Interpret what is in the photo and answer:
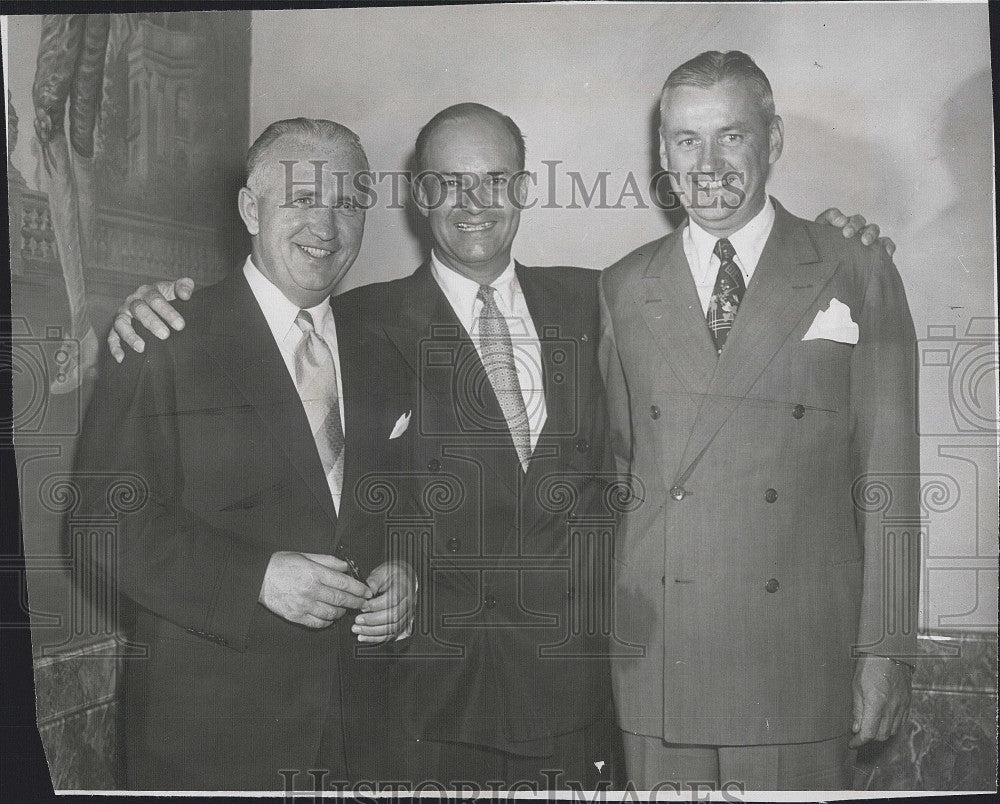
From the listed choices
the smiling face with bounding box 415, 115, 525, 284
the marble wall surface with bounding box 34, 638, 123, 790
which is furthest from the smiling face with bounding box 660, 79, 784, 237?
the marble wall surface with bounding box 34, 638, 123, 790

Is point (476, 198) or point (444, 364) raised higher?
point (476, 198)

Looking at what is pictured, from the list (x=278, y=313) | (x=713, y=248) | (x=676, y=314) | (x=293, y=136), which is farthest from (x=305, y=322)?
(x=713, y=248)

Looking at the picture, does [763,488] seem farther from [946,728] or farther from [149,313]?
[149,313]

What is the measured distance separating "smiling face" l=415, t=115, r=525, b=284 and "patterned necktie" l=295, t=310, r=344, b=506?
19.0 inches

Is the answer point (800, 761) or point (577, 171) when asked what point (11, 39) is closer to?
point (577, 171)

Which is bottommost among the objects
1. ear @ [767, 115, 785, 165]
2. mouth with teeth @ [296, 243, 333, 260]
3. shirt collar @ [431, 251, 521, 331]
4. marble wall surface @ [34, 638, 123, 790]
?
marble wall surface @ [34, 638, 123, 790]

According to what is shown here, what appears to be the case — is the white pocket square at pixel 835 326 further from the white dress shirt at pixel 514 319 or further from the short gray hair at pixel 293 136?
the short gray hair at pixel 293 136

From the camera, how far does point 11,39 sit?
312 centimetres

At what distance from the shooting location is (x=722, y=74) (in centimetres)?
301

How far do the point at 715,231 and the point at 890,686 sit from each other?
141 cm

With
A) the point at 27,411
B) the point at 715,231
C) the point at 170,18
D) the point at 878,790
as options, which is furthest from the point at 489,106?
the point at 878,790

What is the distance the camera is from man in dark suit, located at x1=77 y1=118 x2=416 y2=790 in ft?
9.91

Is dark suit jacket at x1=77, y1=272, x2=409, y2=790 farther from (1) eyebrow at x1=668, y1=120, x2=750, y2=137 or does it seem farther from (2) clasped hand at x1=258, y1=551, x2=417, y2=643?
(1) eyebrow at x1=668, y1=120, x2=750, y2=137

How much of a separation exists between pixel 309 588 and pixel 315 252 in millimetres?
967
